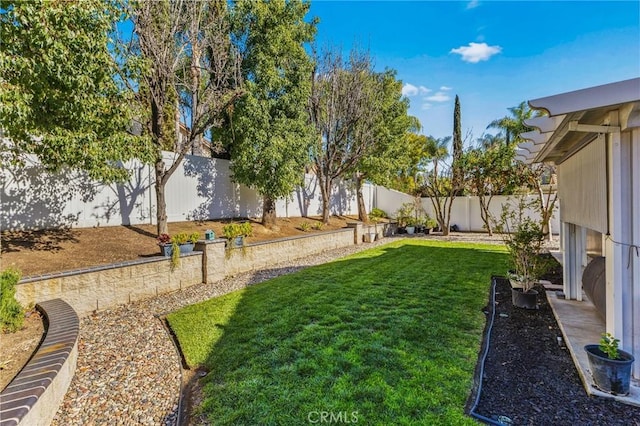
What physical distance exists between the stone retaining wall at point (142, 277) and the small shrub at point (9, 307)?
2.53 ft

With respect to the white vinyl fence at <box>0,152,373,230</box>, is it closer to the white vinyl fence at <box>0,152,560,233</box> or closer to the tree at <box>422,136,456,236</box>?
the white vinyl fence at <box>0,152,560,233</box>

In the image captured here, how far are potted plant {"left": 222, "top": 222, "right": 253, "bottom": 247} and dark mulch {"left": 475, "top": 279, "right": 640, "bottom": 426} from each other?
554 cm

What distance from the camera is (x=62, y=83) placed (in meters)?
4.02

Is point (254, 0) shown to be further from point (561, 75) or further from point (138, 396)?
point (138, 396)

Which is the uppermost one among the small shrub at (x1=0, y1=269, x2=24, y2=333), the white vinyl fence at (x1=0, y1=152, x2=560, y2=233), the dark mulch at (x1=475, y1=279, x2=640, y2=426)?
the white vinyl fence at (x1=0, y1=152, x2=560, y2=233)

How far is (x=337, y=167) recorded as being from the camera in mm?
14359

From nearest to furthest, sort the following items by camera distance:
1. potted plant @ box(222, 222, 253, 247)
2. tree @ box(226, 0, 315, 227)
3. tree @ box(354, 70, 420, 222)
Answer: potted plant @ box(222, 222, 253, 247) → tree @ box(226, 0, 315, 227) → tree @ box(354, 70, 420, 222)

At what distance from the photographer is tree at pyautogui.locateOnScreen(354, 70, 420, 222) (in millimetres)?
14125

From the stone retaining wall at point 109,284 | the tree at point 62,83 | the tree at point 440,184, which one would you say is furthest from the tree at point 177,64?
the tree at point 440,184

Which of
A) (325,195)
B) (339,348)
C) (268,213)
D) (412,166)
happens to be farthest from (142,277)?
(412,166)

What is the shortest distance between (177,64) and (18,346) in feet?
21.4

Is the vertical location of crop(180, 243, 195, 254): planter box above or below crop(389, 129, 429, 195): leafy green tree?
below

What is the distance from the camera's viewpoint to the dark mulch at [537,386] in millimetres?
2414

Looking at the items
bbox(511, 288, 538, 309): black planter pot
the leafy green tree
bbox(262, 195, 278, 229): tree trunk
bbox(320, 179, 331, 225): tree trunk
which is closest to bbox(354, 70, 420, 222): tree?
the leafy green tree
